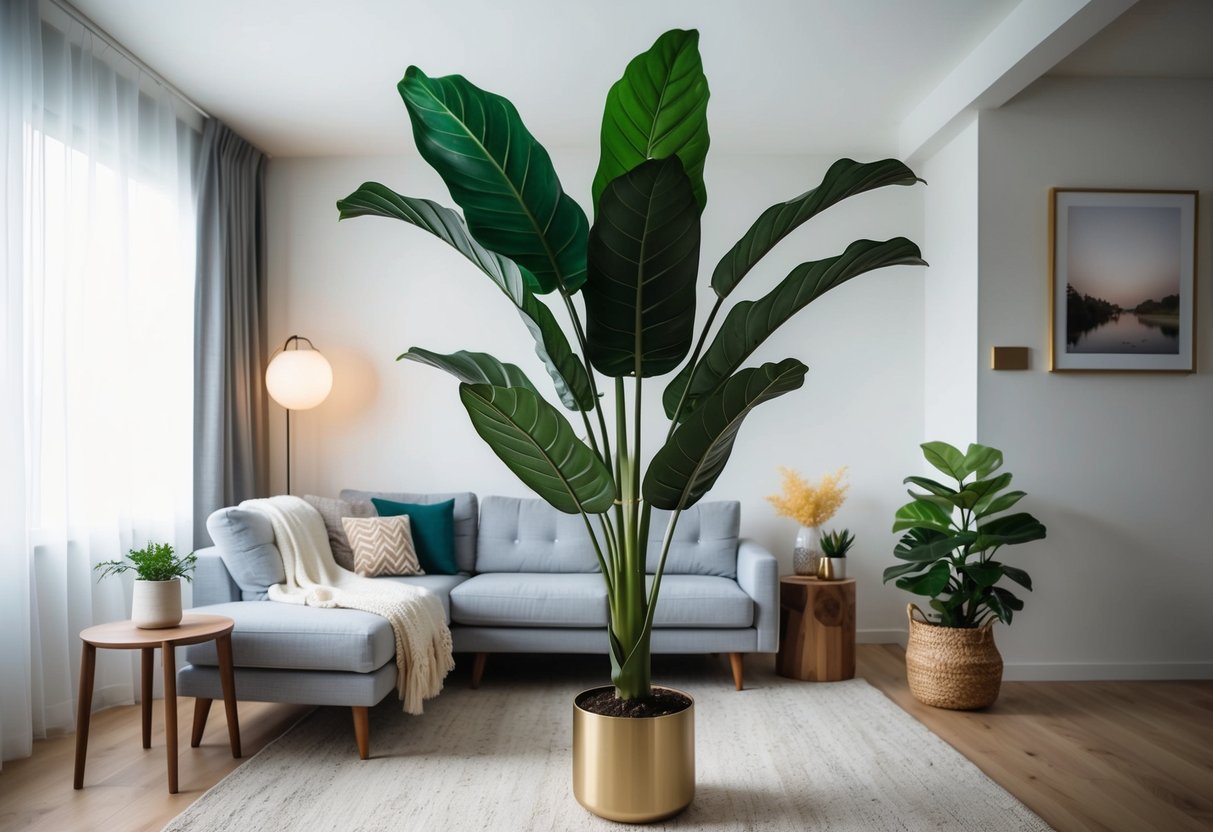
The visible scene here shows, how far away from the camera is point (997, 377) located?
3887 mm

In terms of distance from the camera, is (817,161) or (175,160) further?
(817,161)

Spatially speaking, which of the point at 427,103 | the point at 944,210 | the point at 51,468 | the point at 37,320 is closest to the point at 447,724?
the point at 51,468

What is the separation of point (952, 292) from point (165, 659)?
12.1 ft

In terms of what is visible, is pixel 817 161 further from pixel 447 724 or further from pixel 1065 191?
pixel 447 724

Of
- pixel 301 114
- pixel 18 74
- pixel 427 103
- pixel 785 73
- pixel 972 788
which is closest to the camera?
pixel 427 103

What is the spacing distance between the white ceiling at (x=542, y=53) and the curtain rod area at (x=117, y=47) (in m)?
0.04

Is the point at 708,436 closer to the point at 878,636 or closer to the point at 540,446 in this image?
the point at 540,446

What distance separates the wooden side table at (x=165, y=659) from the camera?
258cm

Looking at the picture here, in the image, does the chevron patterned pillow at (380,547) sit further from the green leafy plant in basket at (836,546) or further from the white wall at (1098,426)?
the white wall at (1098,426)

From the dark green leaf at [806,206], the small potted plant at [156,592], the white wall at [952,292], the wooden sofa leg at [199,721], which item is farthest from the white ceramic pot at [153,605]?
the white wall at [952,292]

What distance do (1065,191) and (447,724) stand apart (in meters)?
3.51

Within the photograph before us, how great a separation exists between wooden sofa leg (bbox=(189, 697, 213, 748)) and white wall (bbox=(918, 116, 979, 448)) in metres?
3.35

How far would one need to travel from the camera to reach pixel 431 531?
4195 mm

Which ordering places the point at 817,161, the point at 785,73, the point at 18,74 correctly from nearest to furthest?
the point at 18,74
the point at 785,73
the point at 817,161
